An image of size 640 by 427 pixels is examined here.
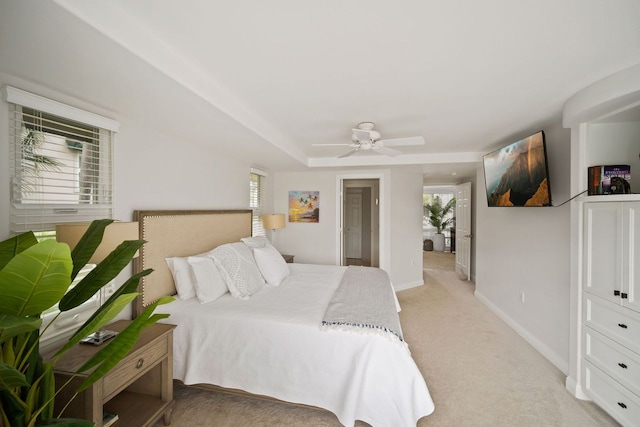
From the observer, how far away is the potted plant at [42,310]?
68cm

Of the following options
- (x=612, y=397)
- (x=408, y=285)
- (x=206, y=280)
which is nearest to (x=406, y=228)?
(x=408, y=285)

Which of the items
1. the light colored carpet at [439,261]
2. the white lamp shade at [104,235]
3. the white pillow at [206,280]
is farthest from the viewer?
the light colored carpet at [439,261]

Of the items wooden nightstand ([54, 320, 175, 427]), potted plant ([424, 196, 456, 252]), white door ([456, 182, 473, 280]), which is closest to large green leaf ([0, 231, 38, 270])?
wooden nightstand ([54, 320, 175, 427])

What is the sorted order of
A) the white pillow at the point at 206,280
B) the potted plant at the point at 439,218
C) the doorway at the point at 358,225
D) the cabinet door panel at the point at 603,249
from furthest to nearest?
the potted plant at the point at 439,218, the doorway at the point at 358,225, the white pillow at the point at 206,280, the cabinet door panel at the point at 603,249

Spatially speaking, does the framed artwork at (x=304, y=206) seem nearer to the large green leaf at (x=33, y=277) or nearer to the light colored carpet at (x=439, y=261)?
the light colored carpet at (x=439, y=261)

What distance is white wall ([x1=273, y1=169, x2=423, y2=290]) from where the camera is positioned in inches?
185

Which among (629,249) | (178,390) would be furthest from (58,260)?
(629,249)

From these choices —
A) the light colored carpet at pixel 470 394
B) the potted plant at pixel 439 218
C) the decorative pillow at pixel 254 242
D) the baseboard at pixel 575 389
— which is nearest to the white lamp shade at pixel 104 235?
the light colored carpet at pixel 470 394

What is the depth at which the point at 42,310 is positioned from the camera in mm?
721

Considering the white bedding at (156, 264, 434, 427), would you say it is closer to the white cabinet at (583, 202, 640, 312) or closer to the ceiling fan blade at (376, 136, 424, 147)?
the white cabinet at (583, 202, 640, 312)

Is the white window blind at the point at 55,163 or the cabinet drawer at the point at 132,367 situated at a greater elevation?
the white window blind at the point at 55,163

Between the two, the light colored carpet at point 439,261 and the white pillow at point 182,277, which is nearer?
the white pillow at point 182,277

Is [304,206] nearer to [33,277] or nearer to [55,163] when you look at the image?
[55,163]

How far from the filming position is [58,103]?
163 centimetres
